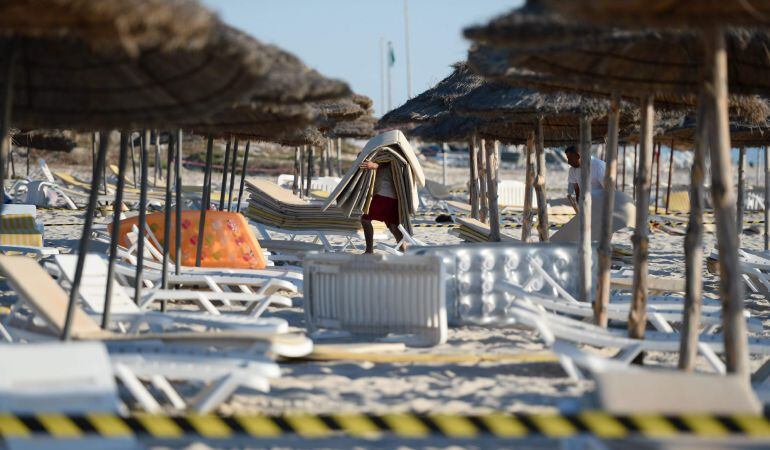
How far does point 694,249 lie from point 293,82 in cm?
204

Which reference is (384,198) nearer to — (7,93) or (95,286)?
(95,286)

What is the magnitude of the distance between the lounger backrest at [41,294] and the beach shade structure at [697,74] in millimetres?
2564

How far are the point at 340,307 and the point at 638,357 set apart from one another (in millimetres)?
1911

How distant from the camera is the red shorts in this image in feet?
37.3

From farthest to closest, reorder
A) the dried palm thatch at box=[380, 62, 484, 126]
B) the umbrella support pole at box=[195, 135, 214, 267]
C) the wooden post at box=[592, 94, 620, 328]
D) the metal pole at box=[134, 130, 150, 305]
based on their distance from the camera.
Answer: the dried palm thatch at box=[380, 62, 484, 126] → the umbrella support pole at box=[195, 135, 214, 267] → the metal pole at box=[134, 130, 150, 305] → the wooden post at box=[592, 94, 620, 328]

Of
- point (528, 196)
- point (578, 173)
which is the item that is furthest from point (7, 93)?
point (578, 173)

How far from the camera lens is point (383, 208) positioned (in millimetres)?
11398

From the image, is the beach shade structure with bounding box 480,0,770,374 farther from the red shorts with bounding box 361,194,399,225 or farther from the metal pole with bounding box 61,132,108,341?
the red shorts with bounding box 361,194,399,225

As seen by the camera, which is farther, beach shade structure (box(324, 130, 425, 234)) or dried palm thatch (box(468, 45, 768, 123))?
beach shade structure (box(324, 130, 425, 234))

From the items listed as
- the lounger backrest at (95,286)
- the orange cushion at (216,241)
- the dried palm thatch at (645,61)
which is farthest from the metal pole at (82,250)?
the orange cushion at (216,241)

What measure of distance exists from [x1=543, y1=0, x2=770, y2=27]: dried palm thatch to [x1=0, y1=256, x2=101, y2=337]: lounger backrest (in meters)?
2.82

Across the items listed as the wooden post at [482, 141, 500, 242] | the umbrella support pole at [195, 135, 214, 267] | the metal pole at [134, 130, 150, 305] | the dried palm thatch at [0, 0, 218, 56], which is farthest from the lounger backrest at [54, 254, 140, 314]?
the wooden post at [482, 141, 500, 242]

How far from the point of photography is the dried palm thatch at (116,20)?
12.6 feet

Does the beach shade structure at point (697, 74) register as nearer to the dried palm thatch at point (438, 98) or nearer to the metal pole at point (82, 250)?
the metal pole at point (82, 250)
